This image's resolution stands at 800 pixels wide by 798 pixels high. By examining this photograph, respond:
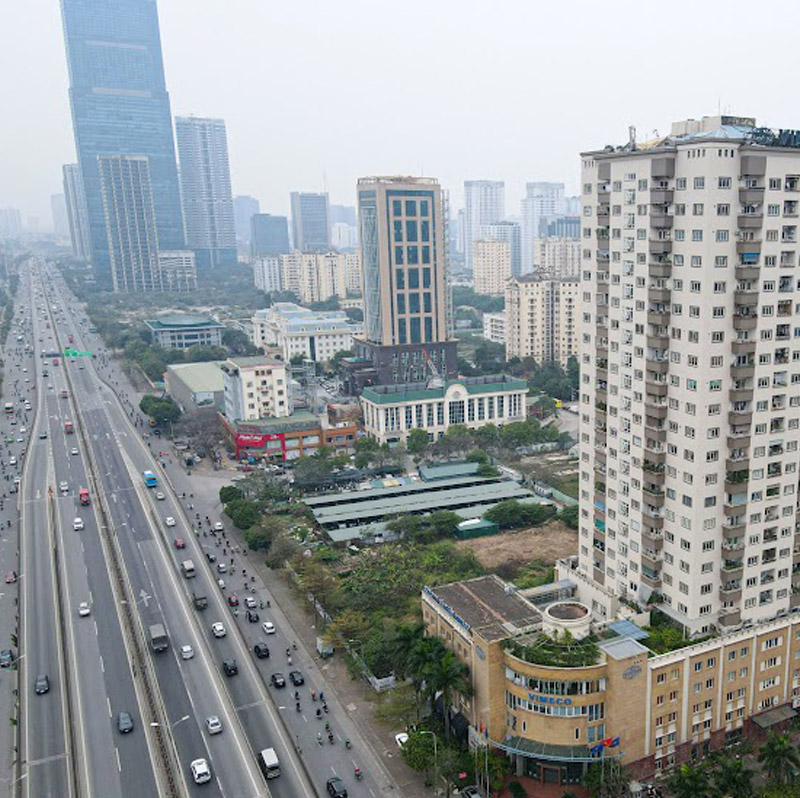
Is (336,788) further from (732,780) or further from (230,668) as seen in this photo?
(732,780)

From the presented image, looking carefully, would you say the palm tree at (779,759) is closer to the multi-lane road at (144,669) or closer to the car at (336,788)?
the multi-lane road at (144,669)

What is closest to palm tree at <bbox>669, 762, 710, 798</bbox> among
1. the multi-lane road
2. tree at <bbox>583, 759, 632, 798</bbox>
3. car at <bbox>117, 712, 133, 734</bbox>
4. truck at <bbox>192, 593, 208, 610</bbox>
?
tree at <bbox>583, 759, 632, 798</bbox>

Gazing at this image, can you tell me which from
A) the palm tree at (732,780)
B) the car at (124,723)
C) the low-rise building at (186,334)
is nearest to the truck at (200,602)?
the car at (124,723)

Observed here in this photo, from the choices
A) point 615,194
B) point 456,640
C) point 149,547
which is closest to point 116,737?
point 456,640

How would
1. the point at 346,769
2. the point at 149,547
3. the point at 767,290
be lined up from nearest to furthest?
the point at 767,290, the point at 346,769, the point at 149,547

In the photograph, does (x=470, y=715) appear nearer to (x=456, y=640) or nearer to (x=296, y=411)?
(x=456, y=640)

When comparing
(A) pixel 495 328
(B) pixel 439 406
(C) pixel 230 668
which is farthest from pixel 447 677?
(A) pixel 495 328

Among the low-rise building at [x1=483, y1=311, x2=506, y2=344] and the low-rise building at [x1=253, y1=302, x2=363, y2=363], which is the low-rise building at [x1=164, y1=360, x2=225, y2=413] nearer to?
the low-rise building at [x1=253, y1=302, x2=363, y2=363]

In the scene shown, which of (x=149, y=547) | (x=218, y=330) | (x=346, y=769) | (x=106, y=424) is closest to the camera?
(x=346, y=769)
